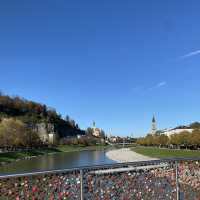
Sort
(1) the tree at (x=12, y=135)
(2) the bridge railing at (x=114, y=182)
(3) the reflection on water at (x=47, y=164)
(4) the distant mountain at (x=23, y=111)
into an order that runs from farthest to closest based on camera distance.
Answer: (4) the distant mountain at (x=23, y=111)
(1) the tree at (x=12, y=135)
(3) the reflection on water at (x=47, y=164)
(2) the bridge railing at (x=114, y=182)

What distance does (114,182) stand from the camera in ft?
21.4

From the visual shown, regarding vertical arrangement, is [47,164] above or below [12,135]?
below

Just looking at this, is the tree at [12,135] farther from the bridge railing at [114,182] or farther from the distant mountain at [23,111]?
the bridge railing at [114,182]

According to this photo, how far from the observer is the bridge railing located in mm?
5750

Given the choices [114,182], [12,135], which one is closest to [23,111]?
[12,135]

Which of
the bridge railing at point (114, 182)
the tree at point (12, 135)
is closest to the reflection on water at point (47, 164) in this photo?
the bridge railing at point (114, 182)

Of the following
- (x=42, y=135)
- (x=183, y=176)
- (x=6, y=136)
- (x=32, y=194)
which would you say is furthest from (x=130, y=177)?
(x=42, y=135)

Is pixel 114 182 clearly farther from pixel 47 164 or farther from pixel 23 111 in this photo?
pixel 23 111

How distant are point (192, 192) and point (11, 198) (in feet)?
10.5

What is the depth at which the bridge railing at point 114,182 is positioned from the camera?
18.9 ft

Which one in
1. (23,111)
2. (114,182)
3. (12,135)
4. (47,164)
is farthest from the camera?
(23,111)

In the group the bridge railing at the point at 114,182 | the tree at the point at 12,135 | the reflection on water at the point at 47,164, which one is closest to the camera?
the bridge railing at the point at 114,182

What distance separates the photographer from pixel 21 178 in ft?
18.7

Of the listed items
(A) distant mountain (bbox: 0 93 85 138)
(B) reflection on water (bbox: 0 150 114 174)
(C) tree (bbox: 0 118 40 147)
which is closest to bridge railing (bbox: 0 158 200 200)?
(B) reflection on water (bbox: 0 150 114 174)
